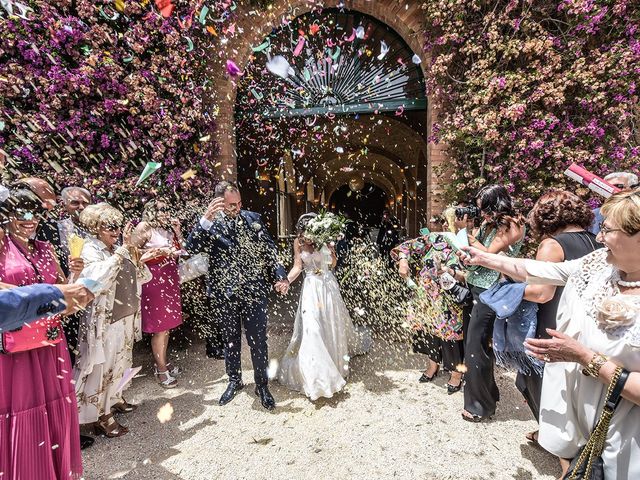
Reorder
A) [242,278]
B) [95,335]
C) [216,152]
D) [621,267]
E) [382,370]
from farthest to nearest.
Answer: [216,152] < [382,370] < [242,278] < [95,335] < [621,267]

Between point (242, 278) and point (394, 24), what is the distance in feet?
16.3

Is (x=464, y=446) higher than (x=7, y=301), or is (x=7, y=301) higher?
(x=7, y=301)

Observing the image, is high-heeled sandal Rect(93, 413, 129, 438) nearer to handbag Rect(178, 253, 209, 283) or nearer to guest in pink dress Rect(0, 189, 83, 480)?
guest in pink dress Rect(0, 189, 83, 480)

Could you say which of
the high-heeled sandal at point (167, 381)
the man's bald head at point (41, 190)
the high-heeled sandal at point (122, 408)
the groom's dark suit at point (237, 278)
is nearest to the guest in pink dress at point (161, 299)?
the high-heeled sandal at point (167, 381)

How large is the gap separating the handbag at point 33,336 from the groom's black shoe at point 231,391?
1811 millimetres

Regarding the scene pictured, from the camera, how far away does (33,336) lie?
2002mm

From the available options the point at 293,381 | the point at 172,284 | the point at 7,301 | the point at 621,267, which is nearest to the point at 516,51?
the point at 621,267

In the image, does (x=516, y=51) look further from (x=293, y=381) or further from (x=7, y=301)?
(x=7, y=301)

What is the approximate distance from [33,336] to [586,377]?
3116 mm

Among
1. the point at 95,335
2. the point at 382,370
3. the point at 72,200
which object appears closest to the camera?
the point at 95,335

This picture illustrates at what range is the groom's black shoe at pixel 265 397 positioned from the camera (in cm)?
337

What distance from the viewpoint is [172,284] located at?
4.18m

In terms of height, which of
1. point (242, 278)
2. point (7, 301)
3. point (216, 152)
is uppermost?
point (216, 152)

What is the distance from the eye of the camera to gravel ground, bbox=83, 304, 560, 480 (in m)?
2.54
